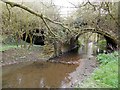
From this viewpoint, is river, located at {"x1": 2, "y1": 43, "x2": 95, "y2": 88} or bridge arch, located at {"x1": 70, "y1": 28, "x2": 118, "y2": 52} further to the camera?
river, located at {"x1": 2, "y1": 43, "x2": 95, "y2": 88}

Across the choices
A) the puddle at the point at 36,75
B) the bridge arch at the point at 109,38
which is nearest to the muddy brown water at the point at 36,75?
the puddle at the point at 36,75

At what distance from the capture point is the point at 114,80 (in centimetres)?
873

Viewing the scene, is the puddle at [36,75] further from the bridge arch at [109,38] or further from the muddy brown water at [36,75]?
the bridge arch at [109,38]

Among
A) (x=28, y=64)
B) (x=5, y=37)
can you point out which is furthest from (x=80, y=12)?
(x=5, y=37)

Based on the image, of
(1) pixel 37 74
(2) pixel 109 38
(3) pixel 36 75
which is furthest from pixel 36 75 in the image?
(2) pixel 109 38

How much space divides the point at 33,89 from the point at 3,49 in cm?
907

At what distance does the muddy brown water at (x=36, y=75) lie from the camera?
1189cm

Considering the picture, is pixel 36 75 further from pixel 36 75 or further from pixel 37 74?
pixel 37 74

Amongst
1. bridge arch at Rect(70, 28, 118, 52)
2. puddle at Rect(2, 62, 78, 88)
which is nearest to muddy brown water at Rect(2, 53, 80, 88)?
puddle at Rect(2, 62, 78, 88)

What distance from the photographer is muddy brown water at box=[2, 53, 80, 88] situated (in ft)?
39.0

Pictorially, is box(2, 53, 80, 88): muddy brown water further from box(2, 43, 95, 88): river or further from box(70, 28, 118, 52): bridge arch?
box(70, 28, 118, 52): bridge arch

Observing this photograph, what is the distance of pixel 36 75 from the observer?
14.2 meters

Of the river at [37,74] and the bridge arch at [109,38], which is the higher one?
the bridge arch at [109,38]

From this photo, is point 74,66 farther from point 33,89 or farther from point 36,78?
point 33,89
